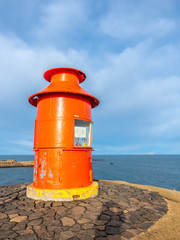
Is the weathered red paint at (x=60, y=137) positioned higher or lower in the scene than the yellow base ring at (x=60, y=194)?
higher

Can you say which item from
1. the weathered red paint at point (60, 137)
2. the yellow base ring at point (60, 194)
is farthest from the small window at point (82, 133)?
the yellow base ring at point (60, 194)

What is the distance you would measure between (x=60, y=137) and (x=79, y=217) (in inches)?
119

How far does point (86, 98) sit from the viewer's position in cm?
765

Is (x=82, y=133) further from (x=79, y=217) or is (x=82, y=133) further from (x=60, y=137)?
Answer: (x=79, y=217)

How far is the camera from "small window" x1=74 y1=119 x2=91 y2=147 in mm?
7227

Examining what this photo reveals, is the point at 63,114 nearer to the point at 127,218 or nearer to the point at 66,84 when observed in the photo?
the point at 66,84

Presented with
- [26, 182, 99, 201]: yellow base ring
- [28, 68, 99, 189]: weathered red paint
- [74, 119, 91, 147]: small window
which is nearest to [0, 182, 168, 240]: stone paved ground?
[26, 182, 99, 201]: yellow base ring

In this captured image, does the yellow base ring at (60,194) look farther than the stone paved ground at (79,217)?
Yes

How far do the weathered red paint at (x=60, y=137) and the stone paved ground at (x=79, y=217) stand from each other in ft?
3.00

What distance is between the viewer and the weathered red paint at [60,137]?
6.59 metres

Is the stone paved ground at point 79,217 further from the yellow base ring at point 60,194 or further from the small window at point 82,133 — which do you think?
the small window at point 82,133

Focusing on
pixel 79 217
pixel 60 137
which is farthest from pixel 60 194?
pixel 60 137

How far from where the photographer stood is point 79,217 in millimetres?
4789

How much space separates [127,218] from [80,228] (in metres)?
1.48
